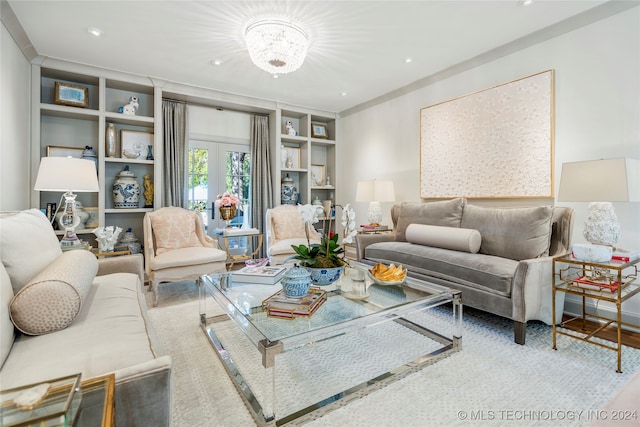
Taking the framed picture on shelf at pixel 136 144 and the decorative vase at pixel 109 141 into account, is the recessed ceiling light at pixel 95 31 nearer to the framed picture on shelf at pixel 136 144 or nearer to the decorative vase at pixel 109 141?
the decorative vase at pixel 109 141

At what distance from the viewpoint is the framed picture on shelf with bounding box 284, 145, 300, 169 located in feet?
16.9

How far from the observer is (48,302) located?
1.18m

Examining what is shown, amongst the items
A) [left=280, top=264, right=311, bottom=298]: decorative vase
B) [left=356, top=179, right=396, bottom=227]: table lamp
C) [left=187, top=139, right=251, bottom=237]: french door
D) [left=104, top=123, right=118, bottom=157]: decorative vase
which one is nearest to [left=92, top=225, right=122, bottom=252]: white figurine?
[left=104, top=123, right=118, bottom=157]: decorative vase

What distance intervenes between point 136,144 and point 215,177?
1120mm

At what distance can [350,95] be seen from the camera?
14.8ft

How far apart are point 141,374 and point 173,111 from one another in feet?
13.6

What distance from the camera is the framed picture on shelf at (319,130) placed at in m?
5.38

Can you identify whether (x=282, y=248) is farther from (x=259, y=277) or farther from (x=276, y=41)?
(x=276, y=41)

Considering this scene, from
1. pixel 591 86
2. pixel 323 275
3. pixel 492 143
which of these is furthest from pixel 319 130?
pixel 323 275

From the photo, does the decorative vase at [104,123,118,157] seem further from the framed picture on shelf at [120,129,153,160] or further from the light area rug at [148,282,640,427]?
the light area rug at [148,282,640,427]

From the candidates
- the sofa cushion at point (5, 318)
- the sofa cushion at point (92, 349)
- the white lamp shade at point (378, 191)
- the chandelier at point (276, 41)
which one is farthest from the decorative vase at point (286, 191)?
the sofa cushion at point (5, 318)

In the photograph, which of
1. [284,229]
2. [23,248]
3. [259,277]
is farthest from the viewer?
[284,229]

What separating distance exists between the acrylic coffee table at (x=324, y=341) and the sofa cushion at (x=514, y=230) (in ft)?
2.79

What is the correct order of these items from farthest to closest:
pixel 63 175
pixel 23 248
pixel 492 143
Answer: pixel 492 143, pixel 63 175, pixel 23 248
